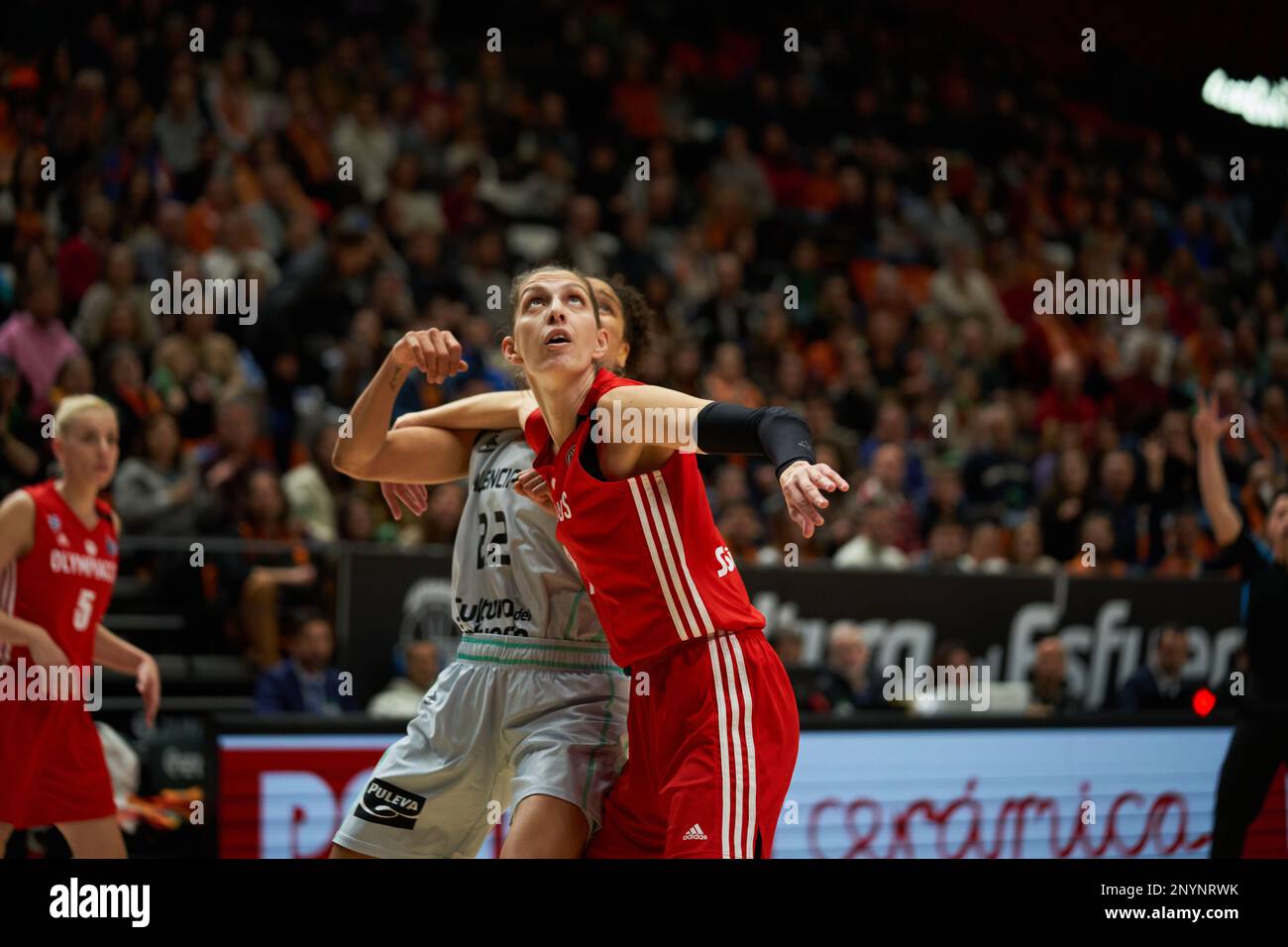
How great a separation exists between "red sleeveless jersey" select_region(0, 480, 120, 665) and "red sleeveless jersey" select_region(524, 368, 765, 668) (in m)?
2.56

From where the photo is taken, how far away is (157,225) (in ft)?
34.8

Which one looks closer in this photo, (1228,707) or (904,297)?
(1228,707)

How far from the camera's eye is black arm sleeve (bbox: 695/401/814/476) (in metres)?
3.36

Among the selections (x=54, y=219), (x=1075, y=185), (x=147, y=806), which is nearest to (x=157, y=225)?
(x=54, y=219)

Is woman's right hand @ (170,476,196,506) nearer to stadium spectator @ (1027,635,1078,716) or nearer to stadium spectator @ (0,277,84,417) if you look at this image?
stadium spectator @ (0,277,84,417)

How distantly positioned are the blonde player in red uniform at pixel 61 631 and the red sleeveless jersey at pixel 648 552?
8.13ft

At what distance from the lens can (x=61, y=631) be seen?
18.2 feet

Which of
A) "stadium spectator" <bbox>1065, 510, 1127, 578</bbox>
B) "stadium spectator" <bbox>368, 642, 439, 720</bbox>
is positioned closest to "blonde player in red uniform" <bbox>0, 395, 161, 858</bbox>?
"stadium spectator" <bbox>368, 642, 439, 720</bbox>

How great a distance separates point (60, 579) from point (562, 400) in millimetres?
2585

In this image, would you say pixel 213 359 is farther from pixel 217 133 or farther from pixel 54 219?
pixel 217 133
